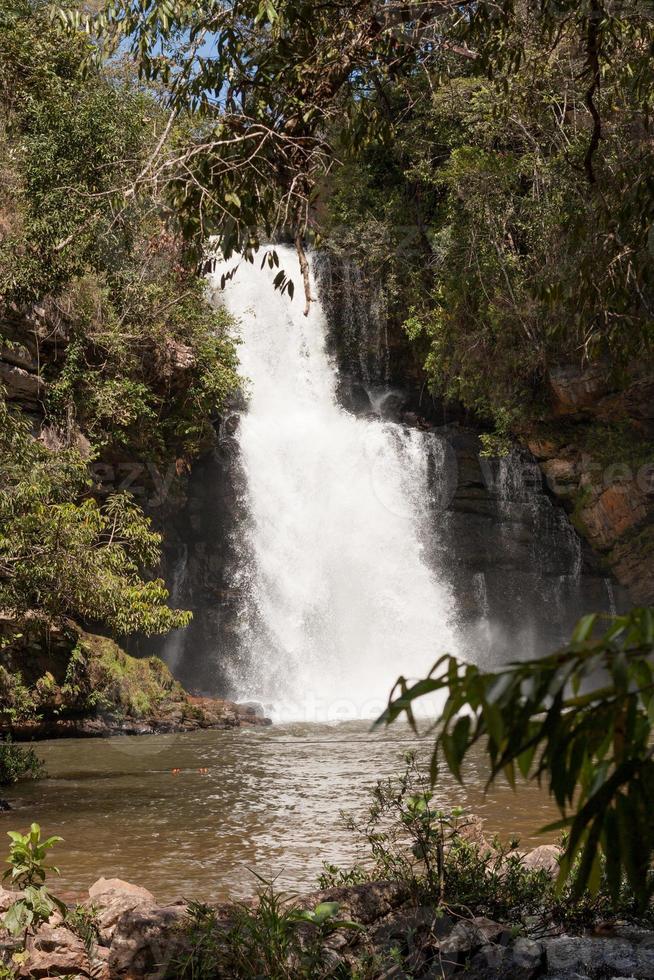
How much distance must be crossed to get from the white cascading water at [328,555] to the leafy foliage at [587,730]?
15799 millimetres

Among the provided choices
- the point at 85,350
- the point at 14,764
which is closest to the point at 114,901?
the point at 14,764

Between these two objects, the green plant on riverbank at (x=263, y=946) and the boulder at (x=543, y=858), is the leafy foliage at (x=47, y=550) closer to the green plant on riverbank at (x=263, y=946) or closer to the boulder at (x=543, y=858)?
the boulder at (x=543, y=858)

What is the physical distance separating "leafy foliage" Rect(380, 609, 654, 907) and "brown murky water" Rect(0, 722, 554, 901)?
4266mm

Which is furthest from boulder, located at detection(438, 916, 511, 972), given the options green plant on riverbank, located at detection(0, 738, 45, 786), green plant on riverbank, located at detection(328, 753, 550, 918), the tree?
green plant on riverbank, located at detection(0, 738, 45, 786)

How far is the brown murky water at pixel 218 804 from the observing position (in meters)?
6.80

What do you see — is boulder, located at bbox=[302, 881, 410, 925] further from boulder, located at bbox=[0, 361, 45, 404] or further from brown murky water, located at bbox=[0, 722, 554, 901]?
boulder, located at bbox=[0, 361, 45, 404]

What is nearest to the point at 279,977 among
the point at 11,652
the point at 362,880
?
the point at 362,880

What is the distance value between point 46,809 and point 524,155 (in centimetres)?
1449

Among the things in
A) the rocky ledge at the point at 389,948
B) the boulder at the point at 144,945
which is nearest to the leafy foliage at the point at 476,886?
the rocky ledge at the point at 389,948

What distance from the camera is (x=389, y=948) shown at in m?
4.30

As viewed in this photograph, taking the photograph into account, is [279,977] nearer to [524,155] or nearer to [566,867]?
[566,867]

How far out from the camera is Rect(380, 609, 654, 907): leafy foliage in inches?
63.6

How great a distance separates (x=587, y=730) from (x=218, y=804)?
7.99m

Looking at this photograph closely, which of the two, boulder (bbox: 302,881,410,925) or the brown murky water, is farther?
the brown murky water
